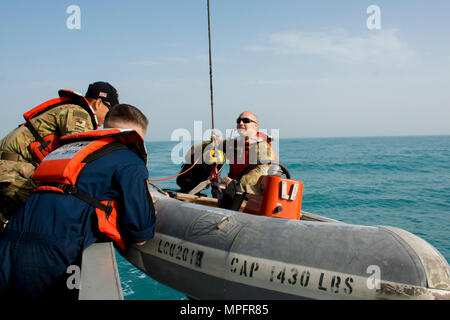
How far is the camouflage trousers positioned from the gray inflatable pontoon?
0.94m

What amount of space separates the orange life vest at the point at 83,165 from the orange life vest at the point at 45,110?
69cm

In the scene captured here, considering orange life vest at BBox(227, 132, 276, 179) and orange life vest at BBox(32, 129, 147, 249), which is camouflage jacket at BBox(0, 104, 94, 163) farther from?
orange life vest at BBox(227, 132, 276, 179)

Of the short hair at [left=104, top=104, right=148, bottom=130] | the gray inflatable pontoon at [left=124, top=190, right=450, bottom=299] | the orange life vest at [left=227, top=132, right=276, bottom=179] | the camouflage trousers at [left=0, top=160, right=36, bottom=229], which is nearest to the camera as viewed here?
the gray inflatable pontoon at [left=124, top=190, right=450, bottom=299]

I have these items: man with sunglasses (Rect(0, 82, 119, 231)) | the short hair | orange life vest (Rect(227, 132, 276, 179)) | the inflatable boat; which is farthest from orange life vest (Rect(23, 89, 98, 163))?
orange life vest (Rect(227, 132, 276, 179))

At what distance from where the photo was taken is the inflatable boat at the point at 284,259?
1.52 m

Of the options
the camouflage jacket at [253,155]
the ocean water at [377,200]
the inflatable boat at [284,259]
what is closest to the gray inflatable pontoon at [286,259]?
the inflatable boat at [284,259]

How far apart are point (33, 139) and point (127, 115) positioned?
39.7 inches

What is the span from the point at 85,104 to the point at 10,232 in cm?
126

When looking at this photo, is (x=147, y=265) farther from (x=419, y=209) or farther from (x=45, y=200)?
(x=419, y=209)

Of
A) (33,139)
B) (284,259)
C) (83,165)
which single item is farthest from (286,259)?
(33,139)

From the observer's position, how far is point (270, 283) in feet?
5.62

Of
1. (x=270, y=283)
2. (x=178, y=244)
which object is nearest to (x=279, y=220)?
(x=270, y=283)

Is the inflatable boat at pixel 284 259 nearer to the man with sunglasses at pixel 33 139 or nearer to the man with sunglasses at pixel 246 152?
the man with sunglasses at pixel 33 139

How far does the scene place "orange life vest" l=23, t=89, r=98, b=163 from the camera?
93.2 inches
